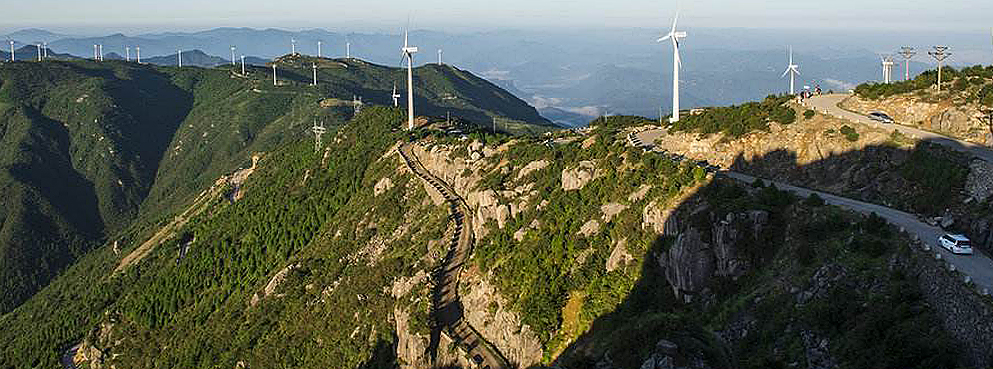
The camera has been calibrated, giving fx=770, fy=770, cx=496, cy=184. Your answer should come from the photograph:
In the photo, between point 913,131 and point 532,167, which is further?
point 532,167

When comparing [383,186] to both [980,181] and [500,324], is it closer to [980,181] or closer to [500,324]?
[500,324]

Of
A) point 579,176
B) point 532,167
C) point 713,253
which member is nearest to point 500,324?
point 579,176

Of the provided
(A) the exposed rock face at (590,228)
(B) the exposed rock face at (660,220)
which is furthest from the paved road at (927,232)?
(A) the exposed rock face at (590,228)

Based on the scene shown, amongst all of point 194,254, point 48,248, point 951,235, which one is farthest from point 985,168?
point 48,248

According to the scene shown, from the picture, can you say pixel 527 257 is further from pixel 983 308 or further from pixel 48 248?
pixel 48 248

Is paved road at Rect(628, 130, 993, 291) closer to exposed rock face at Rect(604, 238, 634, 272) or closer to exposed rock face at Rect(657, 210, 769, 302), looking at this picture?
exposed rock face at Rect(657, 210, 769, 302)
